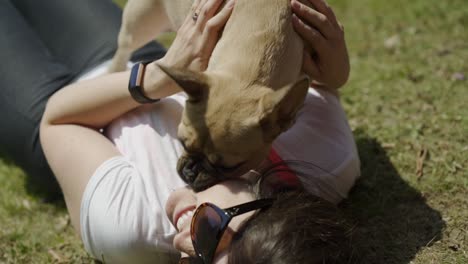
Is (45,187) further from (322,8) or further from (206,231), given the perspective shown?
(322,8)

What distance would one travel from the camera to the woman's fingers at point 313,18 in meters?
3.08

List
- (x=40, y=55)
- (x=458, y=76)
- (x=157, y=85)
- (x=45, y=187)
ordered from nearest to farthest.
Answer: (x=157, y=85) < (x=40, y=55) < (x=45, y=187) < (x=458, y=76)

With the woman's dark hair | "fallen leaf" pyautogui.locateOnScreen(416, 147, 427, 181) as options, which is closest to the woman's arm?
the woman's dark hair

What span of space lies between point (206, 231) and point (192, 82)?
72 cm

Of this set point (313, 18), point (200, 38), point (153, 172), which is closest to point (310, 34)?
point (313, 18)

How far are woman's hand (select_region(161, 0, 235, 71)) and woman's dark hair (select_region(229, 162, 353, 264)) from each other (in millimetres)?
1071

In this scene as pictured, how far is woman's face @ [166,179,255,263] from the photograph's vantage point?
2416 mm

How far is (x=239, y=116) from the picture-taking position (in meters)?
2.71

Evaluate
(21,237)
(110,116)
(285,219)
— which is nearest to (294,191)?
(285,219)

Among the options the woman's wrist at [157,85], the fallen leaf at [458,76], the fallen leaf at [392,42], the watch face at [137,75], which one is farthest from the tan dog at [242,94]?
the fallen leaf at [392,42]

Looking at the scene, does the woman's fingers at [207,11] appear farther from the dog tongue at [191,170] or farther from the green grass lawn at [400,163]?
the green grass lawn at [400,163]

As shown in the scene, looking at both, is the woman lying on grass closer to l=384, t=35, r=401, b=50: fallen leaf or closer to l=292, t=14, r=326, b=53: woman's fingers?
l=292, t=14, r=326, b=53: woman's fingers

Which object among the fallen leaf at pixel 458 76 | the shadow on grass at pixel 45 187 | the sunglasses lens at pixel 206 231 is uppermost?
the sunglasses lens at pixel 206 231

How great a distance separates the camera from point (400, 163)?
12.5ft
